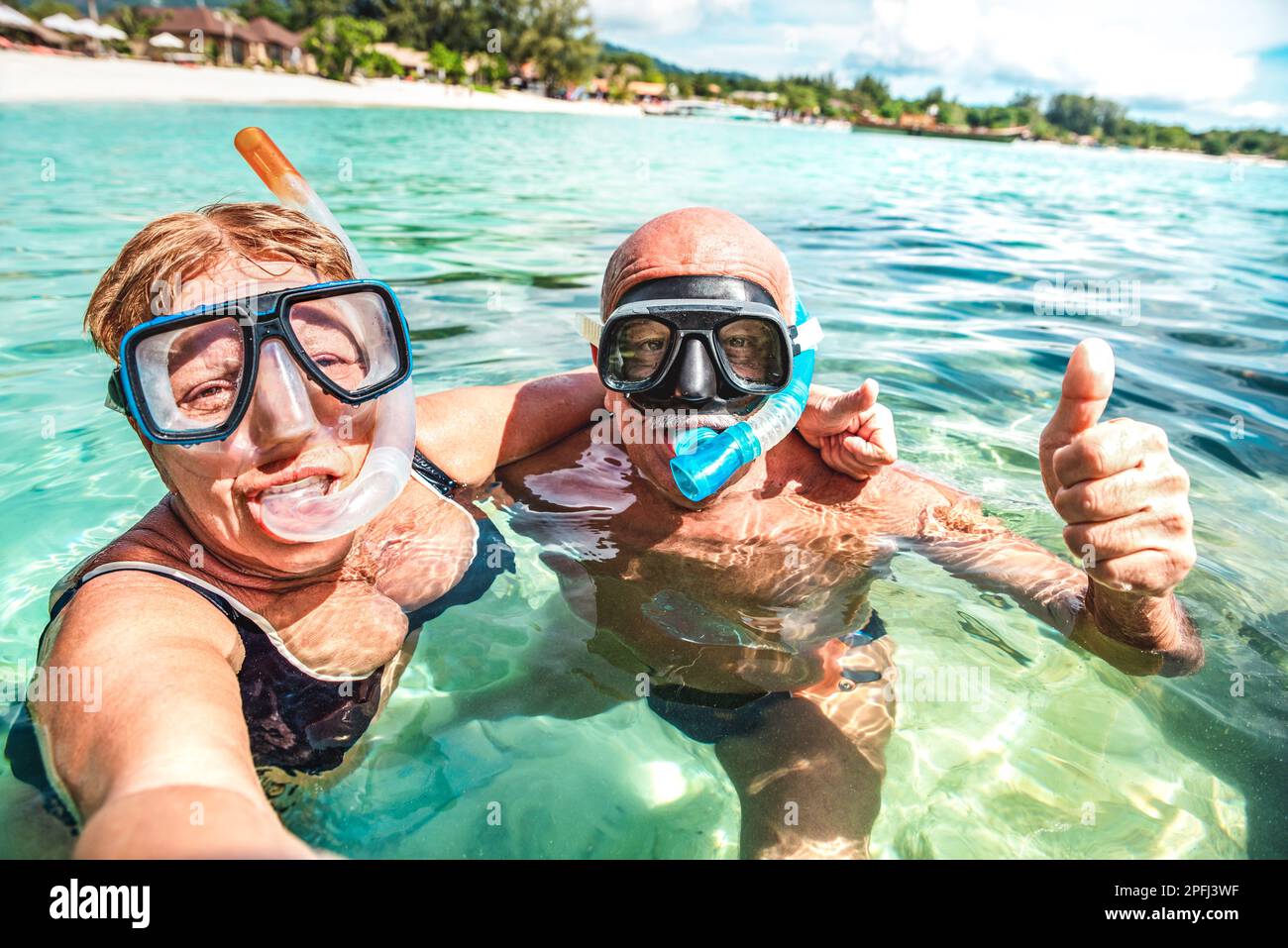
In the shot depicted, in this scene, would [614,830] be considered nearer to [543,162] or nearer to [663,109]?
[543,162]

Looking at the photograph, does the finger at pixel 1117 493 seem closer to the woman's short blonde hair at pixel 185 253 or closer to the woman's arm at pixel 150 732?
the woman's arm at pixel 150 732

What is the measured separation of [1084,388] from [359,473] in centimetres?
156

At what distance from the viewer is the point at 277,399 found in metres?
1.68

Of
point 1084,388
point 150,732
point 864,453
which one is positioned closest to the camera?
point 150,732

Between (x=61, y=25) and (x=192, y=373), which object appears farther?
(x=61, y=25)

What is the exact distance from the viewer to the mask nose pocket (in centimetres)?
168

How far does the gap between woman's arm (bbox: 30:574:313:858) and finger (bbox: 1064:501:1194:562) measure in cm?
146

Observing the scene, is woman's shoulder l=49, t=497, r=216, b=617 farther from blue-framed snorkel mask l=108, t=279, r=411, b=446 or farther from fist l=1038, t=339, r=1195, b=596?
fist l=1038, t=339, r=1195, b=596

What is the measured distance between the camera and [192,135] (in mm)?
15328

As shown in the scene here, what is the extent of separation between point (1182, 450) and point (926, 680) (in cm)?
239

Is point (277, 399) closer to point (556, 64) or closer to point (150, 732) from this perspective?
point (150, 732)

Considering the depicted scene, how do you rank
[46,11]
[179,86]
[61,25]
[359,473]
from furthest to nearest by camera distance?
[46,11] → [61,25] → [179,86] → [359,473]

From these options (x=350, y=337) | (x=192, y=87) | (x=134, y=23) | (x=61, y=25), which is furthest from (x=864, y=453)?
(x=134, y=23)
